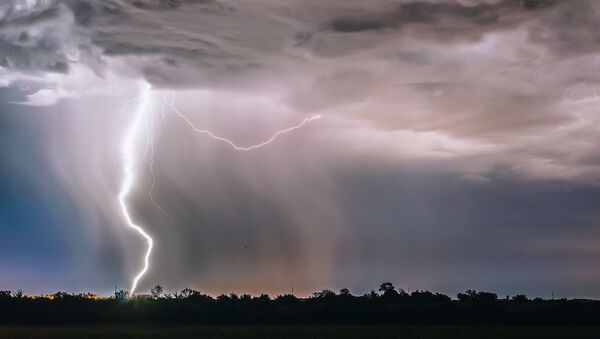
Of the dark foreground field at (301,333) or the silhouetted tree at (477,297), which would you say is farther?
the silhouetted tree at (477,297)

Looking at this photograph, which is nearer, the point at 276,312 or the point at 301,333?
the point at 301,333

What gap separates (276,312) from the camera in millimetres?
70000

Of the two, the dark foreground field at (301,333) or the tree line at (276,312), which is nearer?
the dark foreground field at (301,333)

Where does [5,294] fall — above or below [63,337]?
above

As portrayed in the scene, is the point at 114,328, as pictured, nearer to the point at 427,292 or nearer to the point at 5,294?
the point at 5,294

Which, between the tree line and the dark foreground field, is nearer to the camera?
the dark foreground field

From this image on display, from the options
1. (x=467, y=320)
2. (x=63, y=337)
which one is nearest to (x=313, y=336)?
(x=63, y=337)

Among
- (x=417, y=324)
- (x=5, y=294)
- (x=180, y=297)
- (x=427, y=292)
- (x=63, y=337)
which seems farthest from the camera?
(x=427, y=292)

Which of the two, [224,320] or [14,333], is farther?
[224,320]

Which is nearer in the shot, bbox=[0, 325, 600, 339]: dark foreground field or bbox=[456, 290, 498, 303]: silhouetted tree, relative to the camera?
bbox=[0, 325, 600, 339]: dark foreground field

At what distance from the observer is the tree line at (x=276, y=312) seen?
67812 millimetres

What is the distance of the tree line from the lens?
67.8m

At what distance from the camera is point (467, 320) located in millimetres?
68750

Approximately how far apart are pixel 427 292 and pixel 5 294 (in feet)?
153
